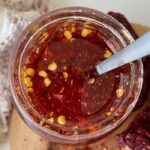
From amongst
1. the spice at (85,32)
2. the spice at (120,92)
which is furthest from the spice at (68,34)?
the spice at (120,92)

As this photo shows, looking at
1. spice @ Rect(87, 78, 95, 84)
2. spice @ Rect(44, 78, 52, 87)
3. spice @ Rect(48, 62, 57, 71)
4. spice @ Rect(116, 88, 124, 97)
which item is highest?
spice @ Rect(48, 62, 57, 71)

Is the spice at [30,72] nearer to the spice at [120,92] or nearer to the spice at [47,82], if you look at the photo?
the spice at [47,82]

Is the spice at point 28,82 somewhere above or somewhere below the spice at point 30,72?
below

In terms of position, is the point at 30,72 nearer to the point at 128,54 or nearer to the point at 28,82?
the point at 28,82

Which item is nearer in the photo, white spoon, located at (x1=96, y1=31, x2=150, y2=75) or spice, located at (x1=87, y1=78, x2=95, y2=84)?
white spoon, located at (x1=96, y1=31, x2=150, y2=75)

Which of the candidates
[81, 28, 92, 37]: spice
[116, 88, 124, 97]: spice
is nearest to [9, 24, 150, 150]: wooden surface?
[116, 88, 124, 97]: spice

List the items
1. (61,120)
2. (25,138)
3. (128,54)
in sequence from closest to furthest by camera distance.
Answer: (128,54) → (61,120) → (25,138)

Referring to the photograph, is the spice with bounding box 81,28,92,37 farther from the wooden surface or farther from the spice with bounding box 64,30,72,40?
the wooden surface

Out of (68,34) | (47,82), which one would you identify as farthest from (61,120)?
(68,34)

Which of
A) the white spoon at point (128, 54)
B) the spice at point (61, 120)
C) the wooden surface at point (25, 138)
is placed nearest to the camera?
the white spoon at point (128, 54)
